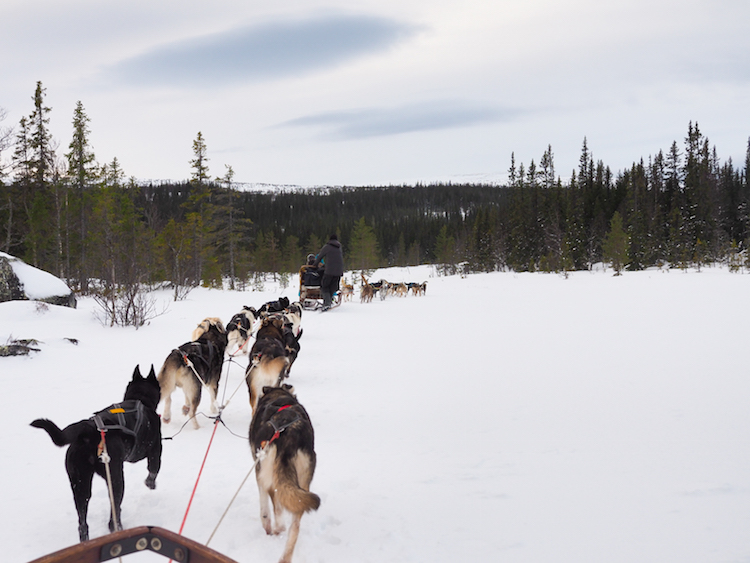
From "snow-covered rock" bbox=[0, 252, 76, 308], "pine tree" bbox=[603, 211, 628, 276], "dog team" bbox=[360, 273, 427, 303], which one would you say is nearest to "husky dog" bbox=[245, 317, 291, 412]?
"snow-covered rock" bbox=[0, 252, 76, 308]

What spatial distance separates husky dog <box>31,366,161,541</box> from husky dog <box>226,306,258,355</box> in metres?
4.09

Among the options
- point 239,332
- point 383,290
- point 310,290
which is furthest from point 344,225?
point 239,332

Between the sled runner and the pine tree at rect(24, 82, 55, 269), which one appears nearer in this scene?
the sled runner

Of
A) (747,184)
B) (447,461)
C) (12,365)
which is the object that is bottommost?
(447,461)

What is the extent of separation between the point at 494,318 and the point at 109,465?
1072 centimetres

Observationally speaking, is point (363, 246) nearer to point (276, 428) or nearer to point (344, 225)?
point (344, 225)

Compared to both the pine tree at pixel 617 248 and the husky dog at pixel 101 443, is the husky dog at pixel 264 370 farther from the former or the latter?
the pine tree at pixel 617 248

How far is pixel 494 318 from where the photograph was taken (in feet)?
39.2

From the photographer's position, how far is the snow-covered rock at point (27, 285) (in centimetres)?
946

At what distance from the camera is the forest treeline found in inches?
791

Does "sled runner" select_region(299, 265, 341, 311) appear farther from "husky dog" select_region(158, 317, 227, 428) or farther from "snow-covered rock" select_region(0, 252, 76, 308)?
"husky dog" select_region(158, 317, 227, 428)

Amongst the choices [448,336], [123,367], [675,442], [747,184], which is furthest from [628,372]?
[747,184]

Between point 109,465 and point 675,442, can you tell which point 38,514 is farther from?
point 675,442

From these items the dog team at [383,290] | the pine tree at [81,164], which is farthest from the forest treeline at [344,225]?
the dog team at [383,290]
